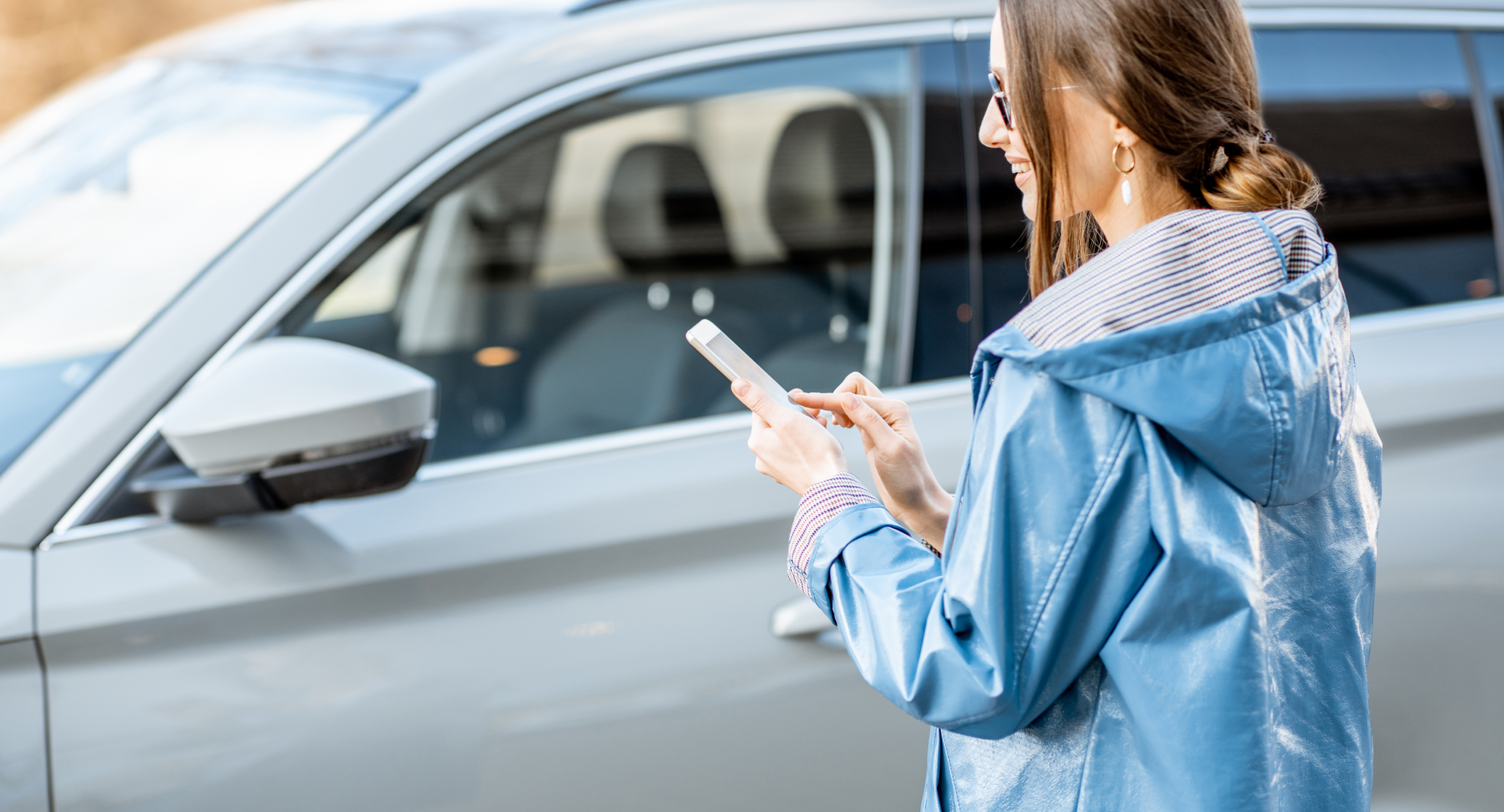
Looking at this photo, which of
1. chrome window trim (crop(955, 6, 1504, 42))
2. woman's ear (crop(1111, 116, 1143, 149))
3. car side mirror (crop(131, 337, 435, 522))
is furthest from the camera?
chrome window trim (crop(955, 6, 1504, 42))

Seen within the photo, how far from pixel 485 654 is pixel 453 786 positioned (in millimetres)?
155

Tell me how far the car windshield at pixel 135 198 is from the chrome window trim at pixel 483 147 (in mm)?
118

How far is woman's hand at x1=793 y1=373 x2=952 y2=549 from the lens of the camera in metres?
1.07

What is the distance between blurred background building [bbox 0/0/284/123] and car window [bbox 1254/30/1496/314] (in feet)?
26.2

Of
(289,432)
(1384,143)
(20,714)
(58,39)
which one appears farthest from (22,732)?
(58,39)

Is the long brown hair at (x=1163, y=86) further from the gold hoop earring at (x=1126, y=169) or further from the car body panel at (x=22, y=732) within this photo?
the car body panel at (x=22, y=732)

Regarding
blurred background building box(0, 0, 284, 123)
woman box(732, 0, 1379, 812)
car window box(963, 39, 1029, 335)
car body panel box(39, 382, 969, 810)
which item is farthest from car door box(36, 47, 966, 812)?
blurred background building box(0, 0, 284, 123)

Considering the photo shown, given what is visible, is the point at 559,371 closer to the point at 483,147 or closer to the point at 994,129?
the point at 483,147

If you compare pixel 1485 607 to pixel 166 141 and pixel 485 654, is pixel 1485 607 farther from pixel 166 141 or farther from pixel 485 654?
pixel 166 141

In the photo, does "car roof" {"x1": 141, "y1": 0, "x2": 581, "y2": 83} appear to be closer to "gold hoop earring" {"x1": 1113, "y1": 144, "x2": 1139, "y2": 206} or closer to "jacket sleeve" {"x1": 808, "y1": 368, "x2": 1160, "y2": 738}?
"gold hoop earring" {"x1": 1113, "y1": 144, "x2": 1139, "y2": 206}

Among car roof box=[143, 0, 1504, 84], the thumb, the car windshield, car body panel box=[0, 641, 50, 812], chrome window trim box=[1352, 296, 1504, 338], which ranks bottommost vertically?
car body panel box=[0, 641, 50, 812]

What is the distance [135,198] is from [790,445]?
4.05 ft

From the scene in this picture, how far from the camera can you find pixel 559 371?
2.12 meters

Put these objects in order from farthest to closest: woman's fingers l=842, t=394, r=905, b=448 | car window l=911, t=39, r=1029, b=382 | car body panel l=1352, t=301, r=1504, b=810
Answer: car window l=911, t=39, r=1029, b=382 → car body panel l=1352, t=301, r=1504, b=810 → woman's fingers l=842, t=394, r=905, b=448
